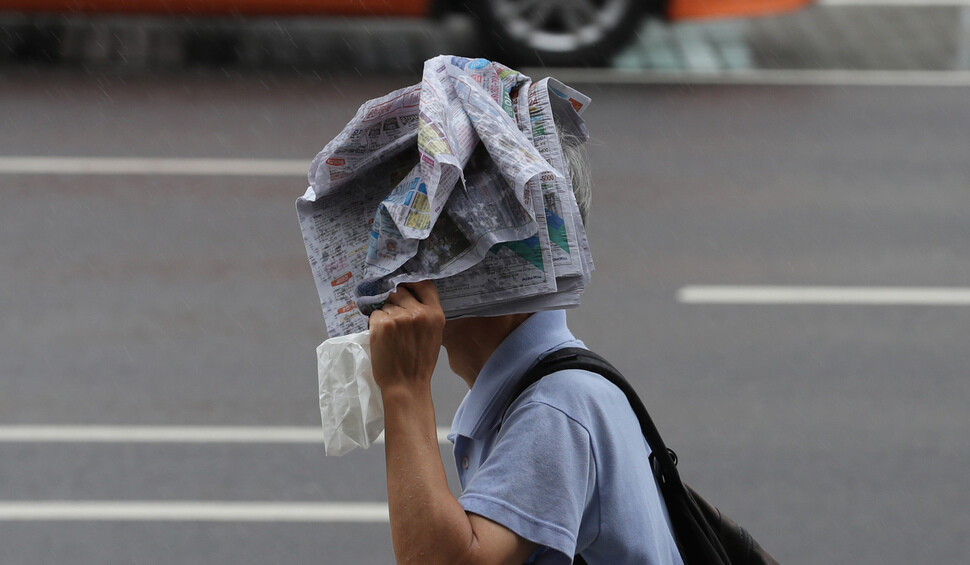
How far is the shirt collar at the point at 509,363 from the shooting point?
1923 mm

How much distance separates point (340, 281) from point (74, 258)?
5519 mm

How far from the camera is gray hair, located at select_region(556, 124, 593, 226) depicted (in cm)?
196

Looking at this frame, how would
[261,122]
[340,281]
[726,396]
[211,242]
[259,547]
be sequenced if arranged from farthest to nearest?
[261,122] → [211,242] → [726,396] → [259,547] → [340,281]

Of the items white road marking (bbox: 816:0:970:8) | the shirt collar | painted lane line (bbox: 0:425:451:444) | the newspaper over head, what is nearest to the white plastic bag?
the newspaper over head

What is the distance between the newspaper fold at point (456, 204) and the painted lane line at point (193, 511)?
3065mm

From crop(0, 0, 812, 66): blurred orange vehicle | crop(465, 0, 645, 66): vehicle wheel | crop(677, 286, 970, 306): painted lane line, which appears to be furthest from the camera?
crop(465, 0, 645, 66): vehicle wheel

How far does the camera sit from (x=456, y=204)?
179 cm

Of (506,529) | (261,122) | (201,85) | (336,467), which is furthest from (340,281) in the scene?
(201,85)

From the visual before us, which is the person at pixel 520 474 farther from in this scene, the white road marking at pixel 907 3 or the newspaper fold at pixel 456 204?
the white road marking at pixel 907 3

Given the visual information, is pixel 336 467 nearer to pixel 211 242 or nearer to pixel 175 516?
pixel 175 516

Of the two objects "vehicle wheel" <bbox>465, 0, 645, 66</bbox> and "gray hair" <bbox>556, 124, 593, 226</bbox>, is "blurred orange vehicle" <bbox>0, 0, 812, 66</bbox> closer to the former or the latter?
"vehicle wheel" <bbox>465, 0, 645, 66</bbox>

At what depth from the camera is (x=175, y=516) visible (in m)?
4.82

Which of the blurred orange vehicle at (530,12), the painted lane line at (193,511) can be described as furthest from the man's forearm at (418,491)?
the blurred orange vehicle at (530,12)

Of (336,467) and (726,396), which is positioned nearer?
(336,467)
